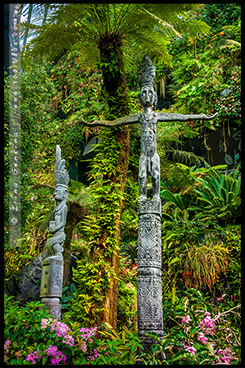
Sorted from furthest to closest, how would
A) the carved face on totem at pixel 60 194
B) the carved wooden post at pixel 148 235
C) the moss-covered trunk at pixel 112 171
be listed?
1. the carved face on totem at pixel 60 194
2. the moss-covered trunk at pixel 112 171
3. the carved wooden post at pixel 148 235

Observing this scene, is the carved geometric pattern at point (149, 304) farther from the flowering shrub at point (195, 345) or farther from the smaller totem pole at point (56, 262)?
the smaller totem pole at point (56, 262)

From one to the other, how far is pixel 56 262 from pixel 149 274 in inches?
55.4

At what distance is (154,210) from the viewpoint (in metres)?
5.04

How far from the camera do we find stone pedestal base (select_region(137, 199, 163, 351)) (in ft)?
15.2

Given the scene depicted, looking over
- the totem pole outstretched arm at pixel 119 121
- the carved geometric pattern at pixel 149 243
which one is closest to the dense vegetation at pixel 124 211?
A: the totem pole outstretched arm at pixel 119 121

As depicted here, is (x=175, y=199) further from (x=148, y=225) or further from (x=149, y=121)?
(x=148, y=225)

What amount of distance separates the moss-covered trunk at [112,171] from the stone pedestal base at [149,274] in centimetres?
80

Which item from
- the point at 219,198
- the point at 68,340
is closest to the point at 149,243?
the point at 68,340

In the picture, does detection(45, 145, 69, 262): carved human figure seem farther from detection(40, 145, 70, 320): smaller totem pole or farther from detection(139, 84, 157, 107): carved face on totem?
detection(139, 84, 157, 107): carved face on totem

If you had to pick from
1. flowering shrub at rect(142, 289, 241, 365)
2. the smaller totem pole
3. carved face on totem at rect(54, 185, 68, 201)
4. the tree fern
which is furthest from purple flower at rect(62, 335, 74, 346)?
the tree fern

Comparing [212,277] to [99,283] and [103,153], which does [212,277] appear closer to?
[99,283]

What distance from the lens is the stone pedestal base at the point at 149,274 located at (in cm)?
462

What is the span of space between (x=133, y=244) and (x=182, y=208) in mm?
1378

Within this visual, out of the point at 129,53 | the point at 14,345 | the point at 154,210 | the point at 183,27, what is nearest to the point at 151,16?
the point at 183,27
